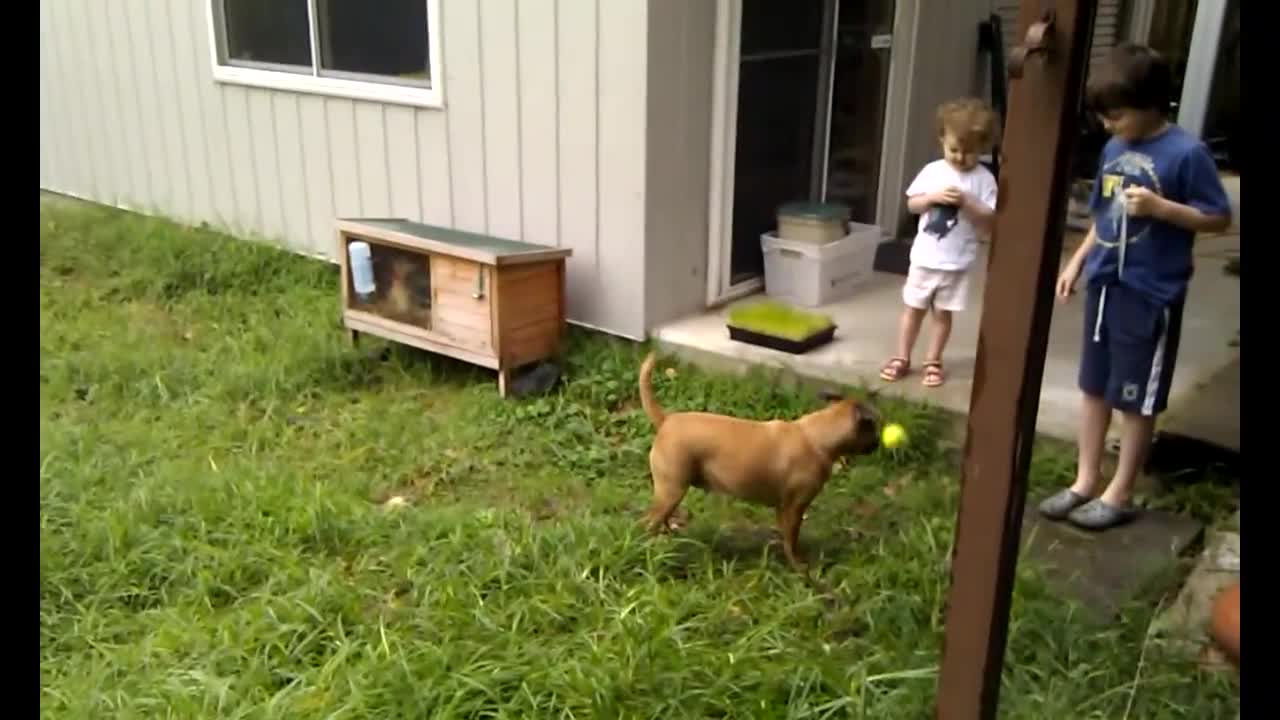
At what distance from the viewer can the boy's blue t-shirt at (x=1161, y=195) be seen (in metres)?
2.93

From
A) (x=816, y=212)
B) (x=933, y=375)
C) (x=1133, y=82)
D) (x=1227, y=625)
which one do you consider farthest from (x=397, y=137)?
(x=1227, y=625)

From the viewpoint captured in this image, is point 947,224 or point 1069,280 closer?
point 1069,280

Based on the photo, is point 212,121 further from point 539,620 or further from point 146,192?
point 539,620

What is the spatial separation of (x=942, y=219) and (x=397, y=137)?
8.82ft

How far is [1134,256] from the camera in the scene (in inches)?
121

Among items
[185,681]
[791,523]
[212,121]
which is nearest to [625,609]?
[791,523]

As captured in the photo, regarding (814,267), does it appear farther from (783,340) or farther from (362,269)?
(362,269)

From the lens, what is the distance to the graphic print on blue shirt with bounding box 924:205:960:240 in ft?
13.1

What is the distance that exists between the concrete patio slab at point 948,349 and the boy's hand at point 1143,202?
2.58 ft

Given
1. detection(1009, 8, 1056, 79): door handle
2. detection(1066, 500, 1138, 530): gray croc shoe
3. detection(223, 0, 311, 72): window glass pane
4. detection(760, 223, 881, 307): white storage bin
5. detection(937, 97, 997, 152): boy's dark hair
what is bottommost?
detection(1066, 500, 1138, 530): gray croc shoe

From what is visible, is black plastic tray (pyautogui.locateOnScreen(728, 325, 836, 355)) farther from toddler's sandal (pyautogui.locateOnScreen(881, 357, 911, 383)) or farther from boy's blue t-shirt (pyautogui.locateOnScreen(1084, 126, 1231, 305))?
boy's blue t-shirt (pyautogui.locateOnScreen(1084, 126, 1231, 305))

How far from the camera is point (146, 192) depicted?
6840 millimetres

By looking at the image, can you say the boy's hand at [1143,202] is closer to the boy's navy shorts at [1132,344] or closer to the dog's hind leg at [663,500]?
Result: the boy's navy shorts at [1132,344]

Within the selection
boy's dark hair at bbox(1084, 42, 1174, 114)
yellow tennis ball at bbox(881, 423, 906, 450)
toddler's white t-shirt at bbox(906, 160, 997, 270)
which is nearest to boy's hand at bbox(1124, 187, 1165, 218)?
boy's dark hair at bbox(1084, 42, 1174, 114)
